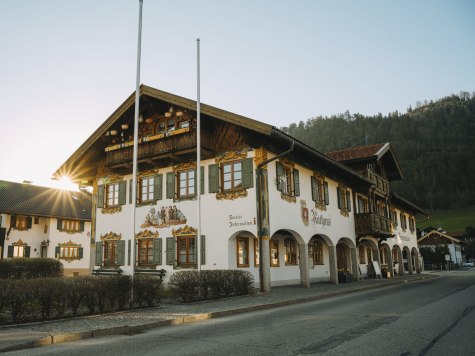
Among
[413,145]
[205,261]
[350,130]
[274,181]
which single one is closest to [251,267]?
[205,261]

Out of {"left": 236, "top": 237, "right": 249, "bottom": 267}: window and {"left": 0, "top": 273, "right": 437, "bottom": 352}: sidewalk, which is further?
{"left": 236, "top": 237, "right": 249, "bottom": 267}: window

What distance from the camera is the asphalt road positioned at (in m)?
7.11

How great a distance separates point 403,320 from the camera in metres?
10.0

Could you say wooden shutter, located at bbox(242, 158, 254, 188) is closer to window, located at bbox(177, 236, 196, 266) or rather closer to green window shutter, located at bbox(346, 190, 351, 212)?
window, located at bbox(177, 236, 196, 266)

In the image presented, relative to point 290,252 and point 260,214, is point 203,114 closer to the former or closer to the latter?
point 260,214

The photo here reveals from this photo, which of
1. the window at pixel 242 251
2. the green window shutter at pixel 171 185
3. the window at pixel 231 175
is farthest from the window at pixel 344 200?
the green window shutter at pixel 171 185

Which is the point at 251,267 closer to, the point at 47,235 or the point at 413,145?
the point at 47,235

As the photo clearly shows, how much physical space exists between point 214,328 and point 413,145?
134039 mm

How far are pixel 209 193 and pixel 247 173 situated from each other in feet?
7.62

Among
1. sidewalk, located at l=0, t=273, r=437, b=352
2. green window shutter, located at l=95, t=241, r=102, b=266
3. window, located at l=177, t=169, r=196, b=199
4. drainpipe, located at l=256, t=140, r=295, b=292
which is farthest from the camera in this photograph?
green window shutter, located at l=95, t=241, r=102, b=266

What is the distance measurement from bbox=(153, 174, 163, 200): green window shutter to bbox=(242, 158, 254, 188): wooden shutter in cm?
524

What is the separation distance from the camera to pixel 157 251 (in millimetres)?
22156

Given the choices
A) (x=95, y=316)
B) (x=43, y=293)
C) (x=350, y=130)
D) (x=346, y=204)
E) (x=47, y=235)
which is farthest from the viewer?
(x=350, y=130)

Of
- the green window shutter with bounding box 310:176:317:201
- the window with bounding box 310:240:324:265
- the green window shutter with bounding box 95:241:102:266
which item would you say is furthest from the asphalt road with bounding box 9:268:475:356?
the window with bounding box 310:240:324:265
